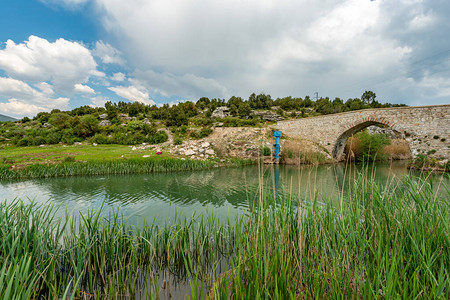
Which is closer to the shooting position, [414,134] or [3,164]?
[3,164]

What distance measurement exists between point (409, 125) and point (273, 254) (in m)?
17.4

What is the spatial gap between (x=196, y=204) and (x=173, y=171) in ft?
25.6

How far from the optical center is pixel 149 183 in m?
9.93

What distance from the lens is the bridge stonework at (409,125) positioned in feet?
39.6

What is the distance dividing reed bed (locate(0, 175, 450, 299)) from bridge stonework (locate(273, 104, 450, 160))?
1384cm

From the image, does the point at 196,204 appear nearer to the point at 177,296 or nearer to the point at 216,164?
the point at 177,296

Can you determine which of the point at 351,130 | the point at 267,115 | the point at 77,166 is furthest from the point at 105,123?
the point at 351,130

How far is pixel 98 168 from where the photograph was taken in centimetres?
1244

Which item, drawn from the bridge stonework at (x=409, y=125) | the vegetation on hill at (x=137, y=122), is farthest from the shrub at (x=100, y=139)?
the bridge stonework at (x=409, y=125)

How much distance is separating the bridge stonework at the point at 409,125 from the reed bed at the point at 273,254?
13843 millimetres

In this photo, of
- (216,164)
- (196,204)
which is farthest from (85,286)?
(216,164)

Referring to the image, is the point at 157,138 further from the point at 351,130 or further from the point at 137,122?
the point at 351,130

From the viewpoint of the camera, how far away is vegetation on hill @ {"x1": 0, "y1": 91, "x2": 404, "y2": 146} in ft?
78.7

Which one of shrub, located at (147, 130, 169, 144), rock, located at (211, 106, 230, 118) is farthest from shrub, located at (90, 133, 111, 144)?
rock, located at (211, 106, 230, 118)
